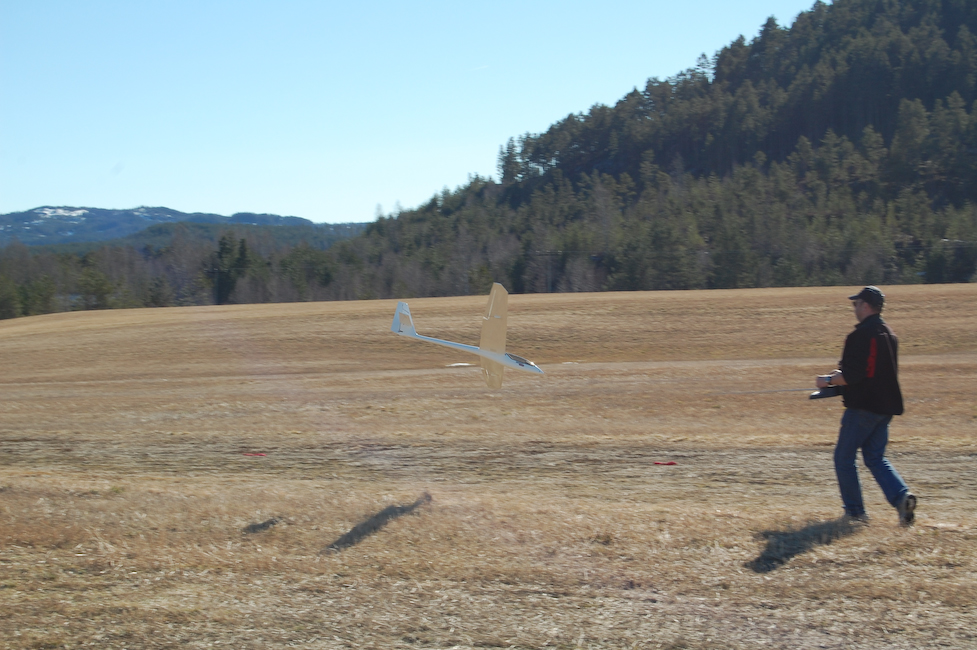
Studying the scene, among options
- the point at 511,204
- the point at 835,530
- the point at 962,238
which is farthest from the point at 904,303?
the point at 511,204

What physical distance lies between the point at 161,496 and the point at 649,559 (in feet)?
18.3

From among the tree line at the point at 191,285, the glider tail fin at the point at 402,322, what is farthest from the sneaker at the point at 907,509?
the tree line at the point at 191,285

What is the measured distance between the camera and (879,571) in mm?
5832

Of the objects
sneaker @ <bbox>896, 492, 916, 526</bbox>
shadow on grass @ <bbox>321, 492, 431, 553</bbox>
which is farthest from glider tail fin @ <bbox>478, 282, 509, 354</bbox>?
sneaker @ <bbox>896, 492, 916, 526</bbox>

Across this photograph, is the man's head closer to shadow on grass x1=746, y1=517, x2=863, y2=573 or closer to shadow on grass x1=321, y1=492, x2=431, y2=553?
shadow on grass x1=746, y1=517, x2=863, y2=573

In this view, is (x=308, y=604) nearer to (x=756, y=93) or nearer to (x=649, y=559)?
(x=649, y=559)

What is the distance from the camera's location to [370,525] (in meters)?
7.24

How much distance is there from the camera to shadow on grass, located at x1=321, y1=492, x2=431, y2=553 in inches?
266

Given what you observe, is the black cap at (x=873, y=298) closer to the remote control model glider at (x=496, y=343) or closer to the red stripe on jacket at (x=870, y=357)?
the red stripe on jacket at (x=870, y=357)

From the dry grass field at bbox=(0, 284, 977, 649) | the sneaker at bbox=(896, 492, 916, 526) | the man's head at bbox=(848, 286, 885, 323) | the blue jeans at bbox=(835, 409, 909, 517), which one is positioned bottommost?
the dry grass field at bbox=(0, 284, 977, 649)

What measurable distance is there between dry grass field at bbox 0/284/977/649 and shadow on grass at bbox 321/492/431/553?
0.06 m

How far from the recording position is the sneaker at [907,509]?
6648 mm

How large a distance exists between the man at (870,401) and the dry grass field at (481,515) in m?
0.30

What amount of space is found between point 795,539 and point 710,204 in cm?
8044
